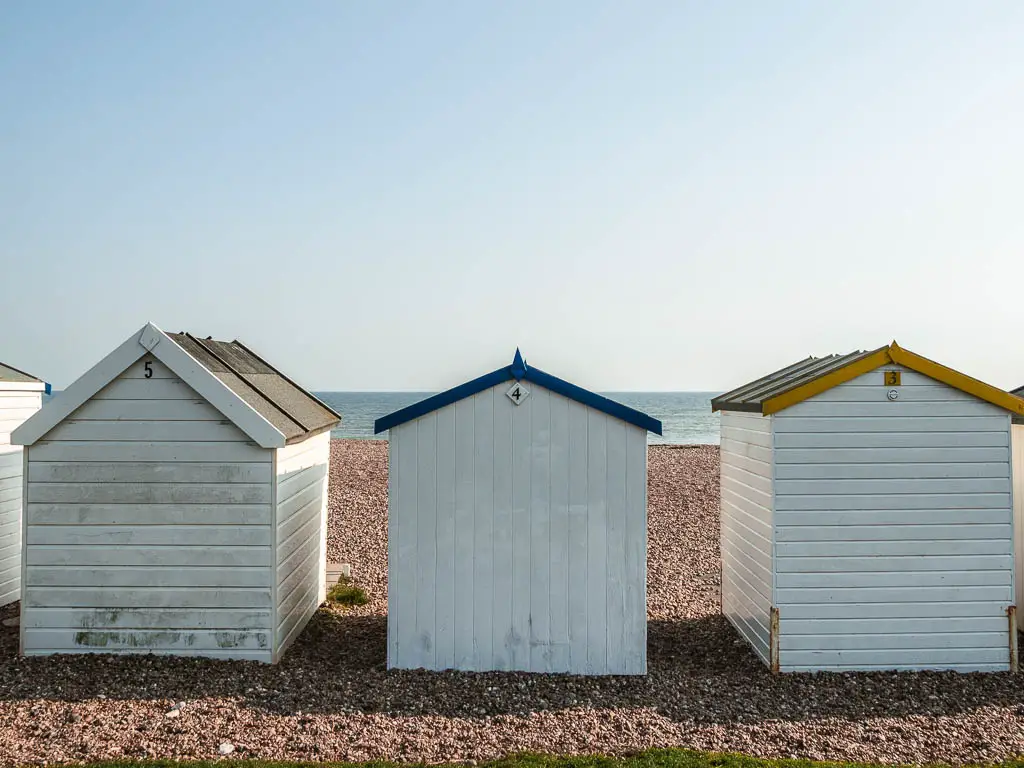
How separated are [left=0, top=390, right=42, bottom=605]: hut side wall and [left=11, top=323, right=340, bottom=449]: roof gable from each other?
2.71m

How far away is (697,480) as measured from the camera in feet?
68.7

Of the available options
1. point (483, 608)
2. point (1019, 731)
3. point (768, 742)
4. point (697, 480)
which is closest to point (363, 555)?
point (483, 608)

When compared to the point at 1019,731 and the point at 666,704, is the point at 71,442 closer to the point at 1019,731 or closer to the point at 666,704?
the point at 666,704

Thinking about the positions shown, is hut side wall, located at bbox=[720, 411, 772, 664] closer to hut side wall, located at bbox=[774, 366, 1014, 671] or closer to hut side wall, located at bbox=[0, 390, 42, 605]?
hut side wall, located at bbox=[774, 366, 1014, 671]

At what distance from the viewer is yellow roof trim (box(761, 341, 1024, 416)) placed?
712 centimetres

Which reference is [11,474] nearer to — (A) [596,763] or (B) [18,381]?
(B) [18,381]

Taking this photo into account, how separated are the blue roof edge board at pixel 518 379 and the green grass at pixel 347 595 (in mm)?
3755

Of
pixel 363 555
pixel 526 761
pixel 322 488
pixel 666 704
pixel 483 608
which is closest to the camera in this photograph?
pixel 526 761

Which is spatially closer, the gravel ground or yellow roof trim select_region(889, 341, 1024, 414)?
the gravel ground

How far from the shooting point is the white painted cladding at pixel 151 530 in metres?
7.19

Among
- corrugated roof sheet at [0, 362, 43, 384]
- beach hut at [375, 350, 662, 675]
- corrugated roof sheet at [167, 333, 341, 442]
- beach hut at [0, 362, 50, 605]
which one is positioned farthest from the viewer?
corrugated roof sheet at [0, 362, 43, 384]

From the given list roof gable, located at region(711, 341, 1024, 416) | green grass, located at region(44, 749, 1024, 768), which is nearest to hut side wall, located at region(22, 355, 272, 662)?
green grass, located at region(44, 749, 1024, 768)

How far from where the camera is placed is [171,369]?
713 cm

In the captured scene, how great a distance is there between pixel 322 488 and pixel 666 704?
5.04 metres
